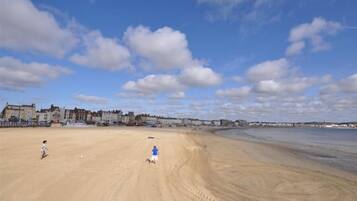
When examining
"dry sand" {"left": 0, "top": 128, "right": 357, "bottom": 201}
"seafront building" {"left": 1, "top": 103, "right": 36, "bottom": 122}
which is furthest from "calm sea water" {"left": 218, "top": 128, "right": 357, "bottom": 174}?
"seafront building" {"left": 1, "top": 103, "right": 36, "bottom": 122}

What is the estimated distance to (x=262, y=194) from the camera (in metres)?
12.2

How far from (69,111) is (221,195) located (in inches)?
7732

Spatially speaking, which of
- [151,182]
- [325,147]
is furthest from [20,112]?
[151,182]

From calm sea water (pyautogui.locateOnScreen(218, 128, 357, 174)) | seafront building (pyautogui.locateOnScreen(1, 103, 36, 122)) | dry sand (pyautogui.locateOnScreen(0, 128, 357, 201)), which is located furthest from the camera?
seafront building (pyautogui.locateOnScreen(1, 103, 36, 122))

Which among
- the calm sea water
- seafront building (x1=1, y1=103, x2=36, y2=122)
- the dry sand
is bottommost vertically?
the calm sea water

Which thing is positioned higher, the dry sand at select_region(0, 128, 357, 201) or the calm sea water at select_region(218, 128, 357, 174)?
the dry sand at select_region(0, 128, 357, 201)

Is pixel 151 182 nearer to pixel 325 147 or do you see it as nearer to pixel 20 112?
pixel 325 147

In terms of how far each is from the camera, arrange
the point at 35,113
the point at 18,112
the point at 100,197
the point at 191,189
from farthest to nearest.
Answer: the point at 35,113
the point at 18,112
the point at 191,189
the point at 100,197

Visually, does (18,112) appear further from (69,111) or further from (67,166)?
(67,166)

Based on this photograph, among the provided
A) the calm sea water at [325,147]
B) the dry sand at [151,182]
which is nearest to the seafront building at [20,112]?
the calm sea water at [325,147]

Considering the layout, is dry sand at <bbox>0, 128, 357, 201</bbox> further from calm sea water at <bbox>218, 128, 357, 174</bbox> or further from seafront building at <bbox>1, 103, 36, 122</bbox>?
seafront building at <bbox>1, 103, 36, 122</bbox>

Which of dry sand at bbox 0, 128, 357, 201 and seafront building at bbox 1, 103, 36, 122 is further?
seafront building at bbox 1, 103, 36, 122

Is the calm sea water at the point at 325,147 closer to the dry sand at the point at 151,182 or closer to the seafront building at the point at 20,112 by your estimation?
the dry sand at the point at 151,182

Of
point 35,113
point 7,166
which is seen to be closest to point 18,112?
point 35,113
